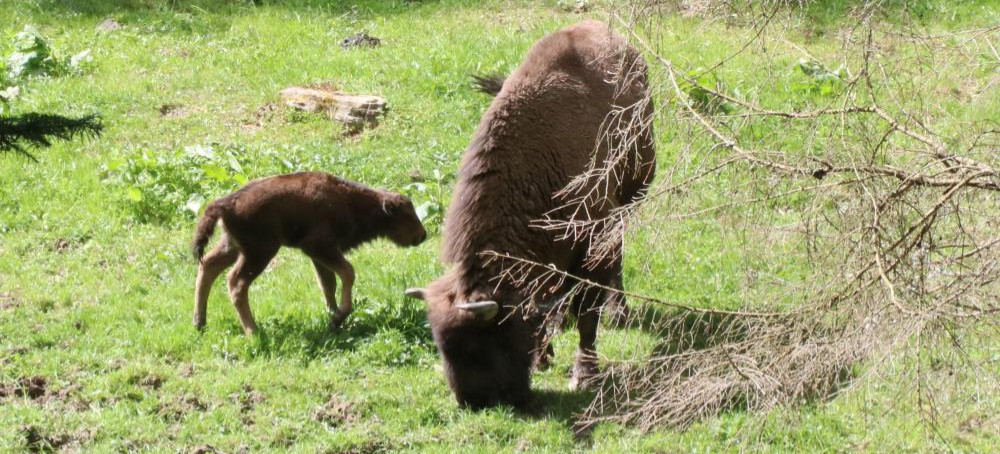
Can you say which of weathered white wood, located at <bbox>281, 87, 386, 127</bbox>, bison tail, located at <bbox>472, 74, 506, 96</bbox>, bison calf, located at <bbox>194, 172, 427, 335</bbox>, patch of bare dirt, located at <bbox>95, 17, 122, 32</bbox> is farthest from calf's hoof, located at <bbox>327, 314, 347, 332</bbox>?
patch of bare dirt, located at <bbox>95, 17, 122, 32</bbox>

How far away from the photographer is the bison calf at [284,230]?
8086 mm

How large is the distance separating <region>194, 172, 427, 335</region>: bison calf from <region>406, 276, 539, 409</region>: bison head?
1314 mm

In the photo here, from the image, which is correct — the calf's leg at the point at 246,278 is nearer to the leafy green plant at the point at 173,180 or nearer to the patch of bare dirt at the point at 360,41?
the leafy green plant at the point at 173,180

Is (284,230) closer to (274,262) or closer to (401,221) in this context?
(401,221)

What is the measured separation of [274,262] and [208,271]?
4.27ft

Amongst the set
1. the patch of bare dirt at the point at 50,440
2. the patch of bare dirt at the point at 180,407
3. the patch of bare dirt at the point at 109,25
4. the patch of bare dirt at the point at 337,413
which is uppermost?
the patch of bare dirt at the point at 337,413

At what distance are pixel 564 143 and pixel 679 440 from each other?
2197mm

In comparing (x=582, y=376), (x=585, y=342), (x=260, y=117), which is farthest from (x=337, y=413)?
(x=260, y=117)

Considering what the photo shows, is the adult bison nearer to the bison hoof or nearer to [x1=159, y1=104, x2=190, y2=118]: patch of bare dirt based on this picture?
the bison hoof

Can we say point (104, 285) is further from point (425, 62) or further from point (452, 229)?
point (425, 62)

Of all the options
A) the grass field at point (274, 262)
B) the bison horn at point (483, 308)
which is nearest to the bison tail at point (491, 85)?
the grass field at point (274, 262)

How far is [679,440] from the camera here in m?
6.96

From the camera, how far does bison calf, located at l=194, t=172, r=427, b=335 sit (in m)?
8.09

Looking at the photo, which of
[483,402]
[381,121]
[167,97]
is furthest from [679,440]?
[167,97]
